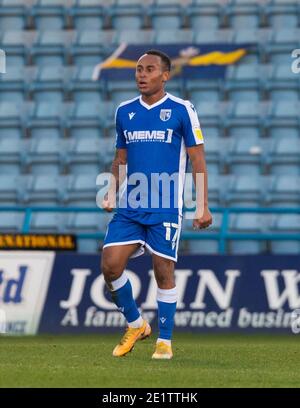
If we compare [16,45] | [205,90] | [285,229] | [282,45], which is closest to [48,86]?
[16,45]

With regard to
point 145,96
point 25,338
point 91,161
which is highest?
point 145,96

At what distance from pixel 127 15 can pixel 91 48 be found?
0.81 metres

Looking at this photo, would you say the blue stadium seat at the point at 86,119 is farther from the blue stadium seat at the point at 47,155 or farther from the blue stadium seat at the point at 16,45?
the blue stadium seat at the point at 16,45

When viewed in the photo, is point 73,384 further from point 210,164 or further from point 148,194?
point 210,164

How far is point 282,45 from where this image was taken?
19359 millimetres

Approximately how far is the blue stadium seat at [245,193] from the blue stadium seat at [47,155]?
2713 millimetres

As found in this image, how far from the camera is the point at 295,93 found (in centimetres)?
1920

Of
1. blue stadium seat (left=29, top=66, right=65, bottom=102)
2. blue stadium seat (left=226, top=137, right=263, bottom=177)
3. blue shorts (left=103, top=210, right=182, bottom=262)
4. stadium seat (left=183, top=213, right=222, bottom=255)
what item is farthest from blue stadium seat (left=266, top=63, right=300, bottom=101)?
blue shorts (left=103, top=210, right=182, bottom=262)

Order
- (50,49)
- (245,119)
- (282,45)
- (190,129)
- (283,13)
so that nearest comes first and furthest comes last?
(190,129) → (245,119) → (282,45) → (283,13) → (50,49)

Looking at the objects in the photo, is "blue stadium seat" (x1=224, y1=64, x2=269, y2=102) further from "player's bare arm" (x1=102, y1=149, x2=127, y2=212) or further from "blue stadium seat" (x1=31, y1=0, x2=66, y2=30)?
"player's bare arm" (x1=102, y1=149, x2=127, y2=212)

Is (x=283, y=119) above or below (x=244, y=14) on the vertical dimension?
below

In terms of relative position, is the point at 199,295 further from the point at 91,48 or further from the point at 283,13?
the point at 91,48

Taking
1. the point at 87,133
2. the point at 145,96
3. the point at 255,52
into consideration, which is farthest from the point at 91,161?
the point at 145,96

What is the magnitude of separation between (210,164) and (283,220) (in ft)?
5.09
